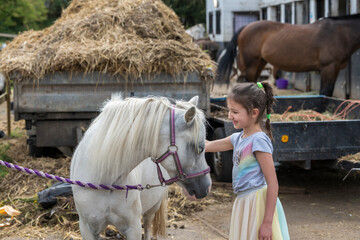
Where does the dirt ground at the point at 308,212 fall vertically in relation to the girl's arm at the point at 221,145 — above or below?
below

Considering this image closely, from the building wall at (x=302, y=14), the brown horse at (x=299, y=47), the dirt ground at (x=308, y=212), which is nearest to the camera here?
the dirt ground at (x=308, y=212)

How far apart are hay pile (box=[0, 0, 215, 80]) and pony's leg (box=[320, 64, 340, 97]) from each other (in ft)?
12.5

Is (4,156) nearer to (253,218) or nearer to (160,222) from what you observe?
(160,222)

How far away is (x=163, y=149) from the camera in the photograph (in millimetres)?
2508

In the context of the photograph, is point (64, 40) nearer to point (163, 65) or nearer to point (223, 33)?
point (163, 65)

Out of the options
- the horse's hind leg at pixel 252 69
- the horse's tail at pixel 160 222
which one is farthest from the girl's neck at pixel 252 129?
the horse's hind leg at pixel 252 69

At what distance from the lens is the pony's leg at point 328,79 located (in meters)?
9.35

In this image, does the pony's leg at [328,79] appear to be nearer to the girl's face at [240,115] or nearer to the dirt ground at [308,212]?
the dirt ground at [308,212]

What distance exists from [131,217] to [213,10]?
23.6 m

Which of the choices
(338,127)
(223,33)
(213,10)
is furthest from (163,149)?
(213,10)

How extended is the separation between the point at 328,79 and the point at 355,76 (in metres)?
2.94

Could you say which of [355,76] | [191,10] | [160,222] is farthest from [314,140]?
[191,10]

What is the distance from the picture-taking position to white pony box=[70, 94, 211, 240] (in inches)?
98.2

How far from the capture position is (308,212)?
5.04 meters
